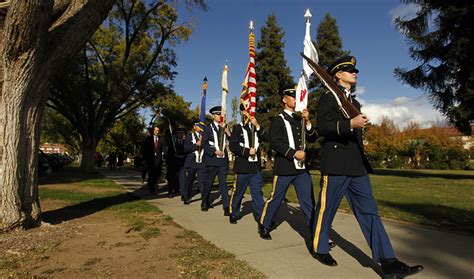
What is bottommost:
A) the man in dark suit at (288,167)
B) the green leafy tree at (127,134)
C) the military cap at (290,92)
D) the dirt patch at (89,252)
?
the dirt patch at (89,252)

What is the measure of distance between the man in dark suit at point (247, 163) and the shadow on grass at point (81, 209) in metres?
2.97

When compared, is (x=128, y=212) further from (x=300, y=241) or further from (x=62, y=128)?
(x=62, y=128)

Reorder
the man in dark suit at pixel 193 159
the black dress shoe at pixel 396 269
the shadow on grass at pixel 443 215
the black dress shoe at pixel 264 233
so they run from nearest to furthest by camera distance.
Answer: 1. the black dress shoe at pixel 396 269
2. the black dress shoe at pixel 264 233
3. the shadow on grass at pixel 443 215
4. the man in dark suit at pixel 193 159

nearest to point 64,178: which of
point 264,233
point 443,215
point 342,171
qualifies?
point 264,233

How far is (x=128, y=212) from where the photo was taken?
6.77 meters

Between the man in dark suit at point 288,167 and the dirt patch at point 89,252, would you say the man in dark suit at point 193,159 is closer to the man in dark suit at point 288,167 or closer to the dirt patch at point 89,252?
the dirt patch at point 89,252

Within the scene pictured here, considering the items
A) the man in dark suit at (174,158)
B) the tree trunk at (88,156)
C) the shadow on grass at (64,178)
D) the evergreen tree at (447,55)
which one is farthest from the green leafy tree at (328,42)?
the man in dark suit at (174,158)

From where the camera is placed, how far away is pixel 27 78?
4750 millimetres

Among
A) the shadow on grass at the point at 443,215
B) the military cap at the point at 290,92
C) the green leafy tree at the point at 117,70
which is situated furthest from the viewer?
the green leafy tree at the point at 117,70

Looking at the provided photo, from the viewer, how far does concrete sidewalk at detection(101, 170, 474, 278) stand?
3471 millimetres

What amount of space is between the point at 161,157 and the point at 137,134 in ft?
138

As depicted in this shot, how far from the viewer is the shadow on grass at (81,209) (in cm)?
613

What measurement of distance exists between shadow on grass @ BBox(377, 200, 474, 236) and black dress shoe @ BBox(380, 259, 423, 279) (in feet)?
8.64

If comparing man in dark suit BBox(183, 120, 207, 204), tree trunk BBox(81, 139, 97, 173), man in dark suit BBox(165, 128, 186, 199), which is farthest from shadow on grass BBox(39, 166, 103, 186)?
man in dark suit BBox(183, 120, 207, 204)
